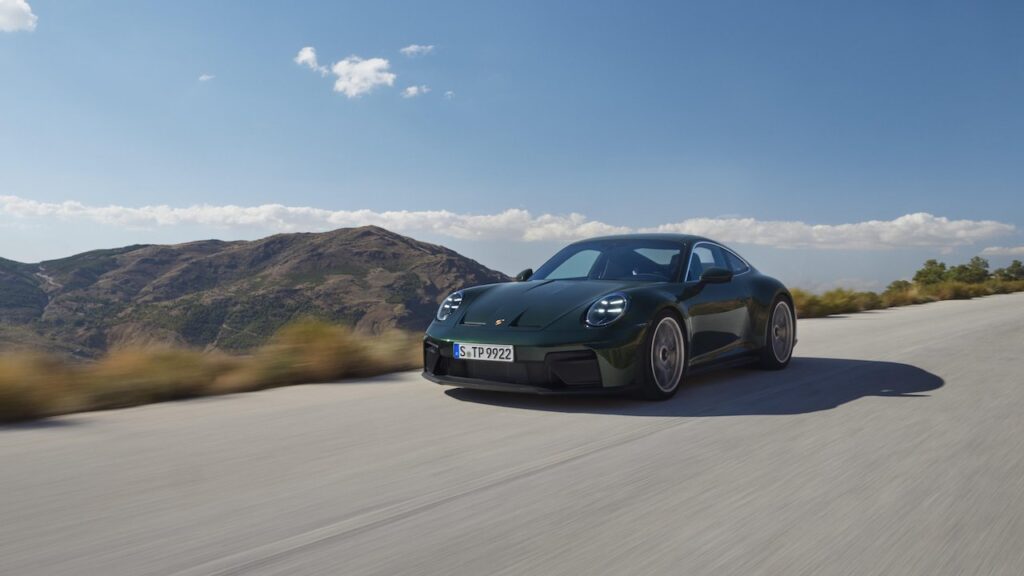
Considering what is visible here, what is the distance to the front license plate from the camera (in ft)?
17.2

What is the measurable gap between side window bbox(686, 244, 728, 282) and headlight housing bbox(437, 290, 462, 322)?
1.78 metres

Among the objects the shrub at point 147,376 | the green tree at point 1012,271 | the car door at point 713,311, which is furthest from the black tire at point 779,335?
the green tree at point 1012,271

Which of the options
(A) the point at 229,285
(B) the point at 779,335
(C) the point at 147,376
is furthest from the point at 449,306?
(A) the point at 229,285

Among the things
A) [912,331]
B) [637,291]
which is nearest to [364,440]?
[637,291]

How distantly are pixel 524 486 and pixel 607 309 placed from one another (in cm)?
227

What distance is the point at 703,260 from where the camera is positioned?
679cm

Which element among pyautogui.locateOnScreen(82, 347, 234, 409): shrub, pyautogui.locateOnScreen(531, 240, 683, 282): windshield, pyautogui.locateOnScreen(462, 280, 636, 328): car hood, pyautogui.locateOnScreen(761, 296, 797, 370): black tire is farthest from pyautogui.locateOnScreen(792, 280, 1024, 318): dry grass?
pyautogui.locateOnScreen(82, 347, 234, 409): shrub

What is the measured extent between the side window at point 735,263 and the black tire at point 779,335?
0.40 metres

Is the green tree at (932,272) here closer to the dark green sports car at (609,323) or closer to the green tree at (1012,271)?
the green tree at (1012,271)

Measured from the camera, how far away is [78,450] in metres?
4.11

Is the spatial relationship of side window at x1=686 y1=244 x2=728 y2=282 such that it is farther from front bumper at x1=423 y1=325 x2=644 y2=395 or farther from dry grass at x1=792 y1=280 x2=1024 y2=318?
dry grass at x1=792 y1=280 x2=1024 y2=318

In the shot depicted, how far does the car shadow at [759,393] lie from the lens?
5.27 metres

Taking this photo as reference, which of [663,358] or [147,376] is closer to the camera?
[663,358]

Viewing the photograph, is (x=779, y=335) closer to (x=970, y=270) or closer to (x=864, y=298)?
(x=864, y=298)
